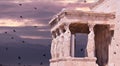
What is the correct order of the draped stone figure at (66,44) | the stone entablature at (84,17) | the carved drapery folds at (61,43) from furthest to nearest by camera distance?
the stone entablature at (84,17) < the carved drapery folds at (61,43) < the draped stone figure at (66,44)

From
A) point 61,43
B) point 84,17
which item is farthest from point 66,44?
point 84,17

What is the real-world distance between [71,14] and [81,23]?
1268 mm

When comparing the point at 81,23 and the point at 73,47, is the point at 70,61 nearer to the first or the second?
the point at 81,23

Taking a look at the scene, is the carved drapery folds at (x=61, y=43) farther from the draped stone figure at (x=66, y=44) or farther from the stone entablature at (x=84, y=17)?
the stone entablature at (x=84, y=17)

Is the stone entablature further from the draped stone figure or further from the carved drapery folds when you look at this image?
the draped stone figure

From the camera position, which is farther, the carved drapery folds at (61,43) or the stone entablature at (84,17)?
the stone entablature at (84,17)

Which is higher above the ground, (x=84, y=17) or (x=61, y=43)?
(x=84, y=17)

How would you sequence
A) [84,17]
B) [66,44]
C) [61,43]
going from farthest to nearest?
[61,43], [84,17], [66,44]

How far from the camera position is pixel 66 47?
27266 mm

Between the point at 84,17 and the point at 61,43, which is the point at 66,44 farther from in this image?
the point at 84,17

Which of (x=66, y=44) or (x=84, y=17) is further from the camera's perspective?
(x=84, y=17)

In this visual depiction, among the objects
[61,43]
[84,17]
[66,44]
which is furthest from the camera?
[61,43]

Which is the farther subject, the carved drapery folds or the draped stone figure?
the carved drapery folds

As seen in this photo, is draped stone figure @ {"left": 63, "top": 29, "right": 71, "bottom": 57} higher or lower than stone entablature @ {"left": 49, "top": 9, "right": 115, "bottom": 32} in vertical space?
lower
